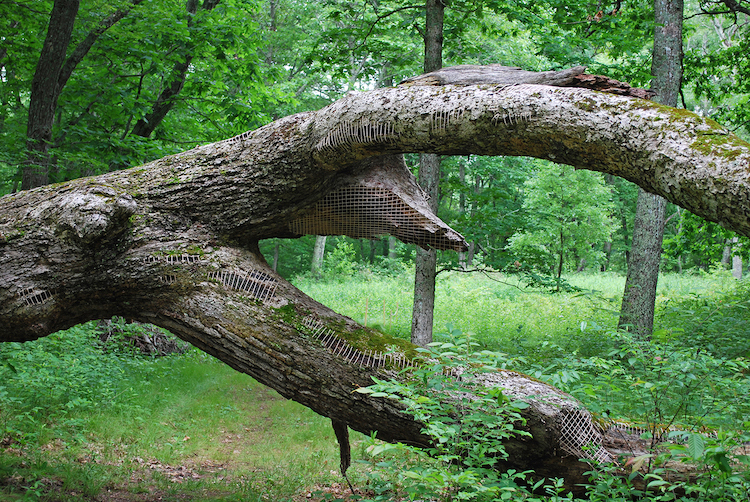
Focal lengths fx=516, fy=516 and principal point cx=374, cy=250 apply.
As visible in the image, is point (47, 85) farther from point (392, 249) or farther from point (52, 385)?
point (392, 249)

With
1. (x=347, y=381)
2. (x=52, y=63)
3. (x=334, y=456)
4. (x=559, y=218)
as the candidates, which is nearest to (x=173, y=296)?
(x=347, y=381)

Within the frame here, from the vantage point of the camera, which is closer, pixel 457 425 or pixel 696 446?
pixel 696 446

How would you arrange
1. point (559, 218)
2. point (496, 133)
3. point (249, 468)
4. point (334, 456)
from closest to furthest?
point (496, 133) → point (249, 468) → point (334, 456) → point (559, 218)

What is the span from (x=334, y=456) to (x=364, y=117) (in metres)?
4.53

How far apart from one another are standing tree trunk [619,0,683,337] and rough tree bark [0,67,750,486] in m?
5.44

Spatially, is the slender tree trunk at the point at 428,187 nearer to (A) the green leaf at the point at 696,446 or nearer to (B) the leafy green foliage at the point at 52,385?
(B) the leafy green foliage at the point at 52,385

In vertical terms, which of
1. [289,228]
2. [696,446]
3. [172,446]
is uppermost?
[289,228]

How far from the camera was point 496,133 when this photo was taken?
2779mm

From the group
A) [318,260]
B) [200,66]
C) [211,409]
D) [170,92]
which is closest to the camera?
[211,409]

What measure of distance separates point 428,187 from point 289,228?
159 inches

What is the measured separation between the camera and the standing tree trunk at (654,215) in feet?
25.0

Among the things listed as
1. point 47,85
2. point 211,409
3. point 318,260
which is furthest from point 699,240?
point 318,260

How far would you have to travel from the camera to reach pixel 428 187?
297 inches

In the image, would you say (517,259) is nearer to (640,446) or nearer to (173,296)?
(640,446)
